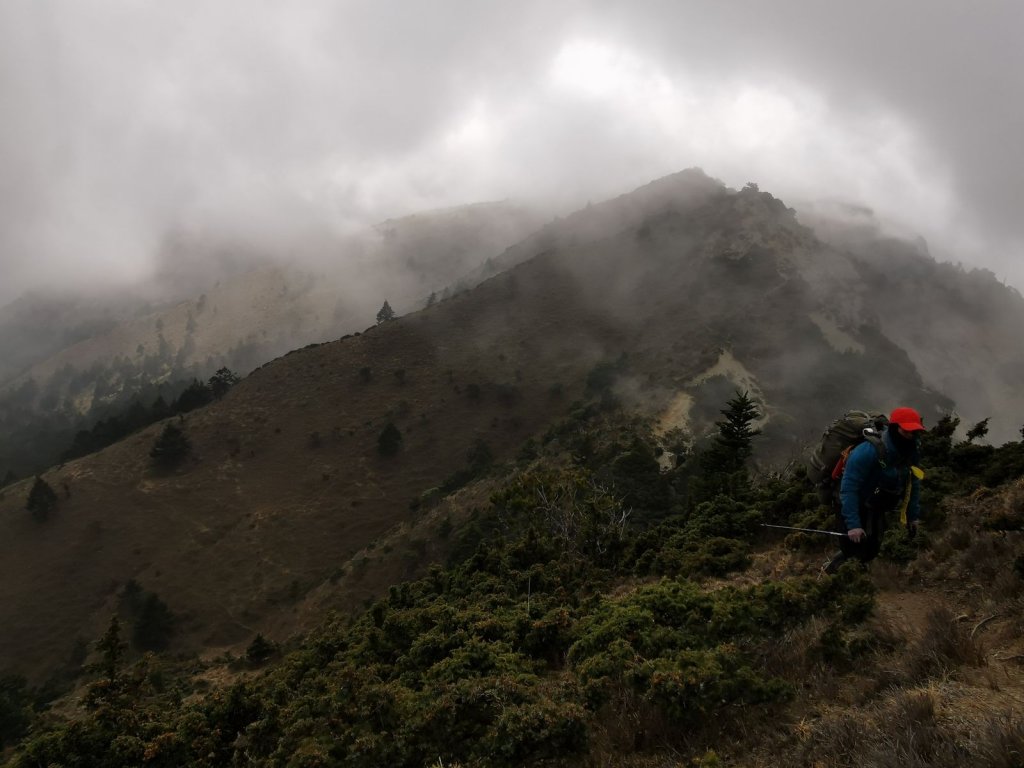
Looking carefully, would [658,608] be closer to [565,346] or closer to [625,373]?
[625,373]

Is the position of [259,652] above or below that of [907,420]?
below

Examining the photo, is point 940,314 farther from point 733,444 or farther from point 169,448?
point 169,448

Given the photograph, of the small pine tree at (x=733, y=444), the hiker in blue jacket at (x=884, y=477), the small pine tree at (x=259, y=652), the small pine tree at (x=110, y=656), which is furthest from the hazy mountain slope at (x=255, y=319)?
the hiker in blue jacket at (x=884, y=477)

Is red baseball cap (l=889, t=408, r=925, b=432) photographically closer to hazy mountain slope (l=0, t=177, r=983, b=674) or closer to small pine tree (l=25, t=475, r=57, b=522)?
hazy mountain slope (l=0, t=177, r=983, b=674)

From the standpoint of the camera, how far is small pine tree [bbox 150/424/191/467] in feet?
188

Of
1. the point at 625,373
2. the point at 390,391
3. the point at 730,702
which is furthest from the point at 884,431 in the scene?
the point at 390,391

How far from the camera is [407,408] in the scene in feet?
216

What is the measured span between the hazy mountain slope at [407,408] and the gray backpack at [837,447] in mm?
43619

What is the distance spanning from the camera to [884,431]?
581 centimetres

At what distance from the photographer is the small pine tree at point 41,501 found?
170 ft

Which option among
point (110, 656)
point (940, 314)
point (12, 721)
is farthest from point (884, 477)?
point (940, 314)

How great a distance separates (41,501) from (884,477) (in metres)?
67.5

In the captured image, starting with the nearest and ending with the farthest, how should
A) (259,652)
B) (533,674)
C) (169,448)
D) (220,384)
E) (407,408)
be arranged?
(533,674) → (259,652) → (169,448) → (407,408) → (220,384)

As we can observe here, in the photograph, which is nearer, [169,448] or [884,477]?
[884,477]
